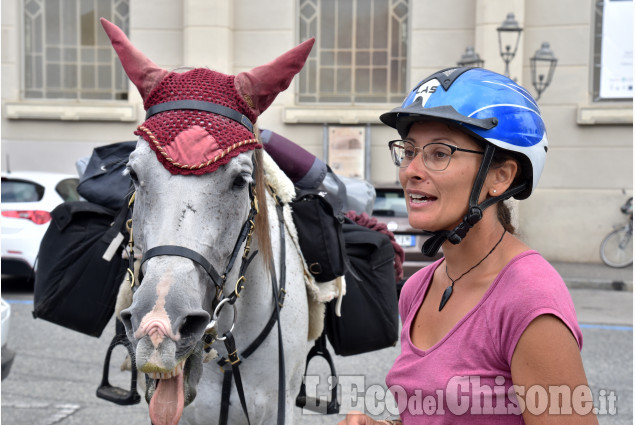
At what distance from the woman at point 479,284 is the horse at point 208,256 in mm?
667

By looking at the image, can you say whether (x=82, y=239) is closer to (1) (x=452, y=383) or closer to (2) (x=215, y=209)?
(2) (x=215, y=209)

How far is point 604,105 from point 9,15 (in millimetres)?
11296

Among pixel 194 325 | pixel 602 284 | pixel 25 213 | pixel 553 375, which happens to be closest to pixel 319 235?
pixel 194 325

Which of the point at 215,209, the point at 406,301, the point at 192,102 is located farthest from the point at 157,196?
the point at 406,301

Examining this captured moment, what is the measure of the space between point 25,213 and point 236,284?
8478 mm

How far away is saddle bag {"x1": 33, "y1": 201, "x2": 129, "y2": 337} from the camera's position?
372 cm

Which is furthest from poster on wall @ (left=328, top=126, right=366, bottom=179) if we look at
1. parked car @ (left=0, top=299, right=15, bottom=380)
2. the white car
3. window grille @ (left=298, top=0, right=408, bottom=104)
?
parked car @ (left=0, top=299, right=15, bottom=380)

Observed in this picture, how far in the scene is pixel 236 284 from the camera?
2.81 meters

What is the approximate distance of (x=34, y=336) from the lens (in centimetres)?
822

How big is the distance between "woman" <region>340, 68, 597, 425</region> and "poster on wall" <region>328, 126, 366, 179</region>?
12.4 meters

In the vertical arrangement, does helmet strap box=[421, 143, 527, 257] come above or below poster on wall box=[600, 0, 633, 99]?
below

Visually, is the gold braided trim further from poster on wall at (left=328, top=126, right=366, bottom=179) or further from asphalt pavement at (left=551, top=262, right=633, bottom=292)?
poster on wall at (left=328, top=126, right=366, bottom=179)

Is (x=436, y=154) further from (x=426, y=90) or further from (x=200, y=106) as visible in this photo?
(x=200, y=106)

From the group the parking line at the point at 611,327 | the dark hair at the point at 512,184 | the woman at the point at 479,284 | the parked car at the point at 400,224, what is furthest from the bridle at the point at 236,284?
the parked car at the point at 400,224
